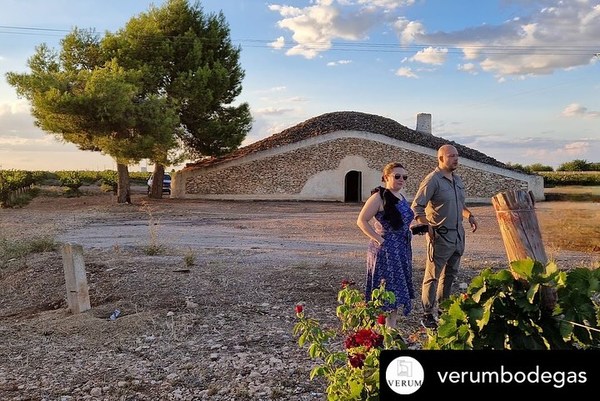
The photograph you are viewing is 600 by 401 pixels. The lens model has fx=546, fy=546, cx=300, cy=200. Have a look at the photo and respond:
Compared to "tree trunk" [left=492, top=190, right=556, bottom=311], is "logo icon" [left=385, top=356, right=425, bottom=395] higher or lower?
lower

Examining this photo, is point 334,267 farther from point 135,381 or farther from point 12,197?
point 12,197

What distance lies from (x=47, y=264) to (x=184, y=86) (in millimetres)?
19221

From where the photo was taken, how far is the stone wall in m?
29.9

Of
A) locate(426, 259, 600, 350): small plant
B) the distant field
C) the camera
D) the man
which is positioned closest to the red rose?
locate(426, 259, 600, 350): small plant

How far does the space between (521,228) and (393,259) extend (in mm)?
2048

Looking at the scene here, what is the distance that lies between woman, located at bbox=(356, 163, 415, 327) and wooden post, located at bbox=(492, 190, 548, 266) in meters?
1.92

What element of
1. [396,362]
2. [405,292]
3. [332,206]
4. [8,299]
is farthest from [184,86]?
[396,362]

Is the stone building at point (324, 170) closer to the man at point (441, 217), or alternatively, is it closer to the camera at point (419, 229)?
the man at point (441, 217)

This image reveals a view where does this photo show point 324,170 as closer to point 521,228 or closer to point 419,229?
point 419,229

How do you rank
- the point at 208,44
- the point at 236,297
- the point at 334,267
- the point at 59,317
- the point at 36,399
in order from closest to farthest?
the point at 36,399 → the point at 59,317 → the point at 236,297 → the point at 334,267 → the point at 208,44

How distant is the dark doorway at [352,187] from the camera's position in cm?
3120

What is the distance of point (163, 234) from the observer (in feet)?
47.8

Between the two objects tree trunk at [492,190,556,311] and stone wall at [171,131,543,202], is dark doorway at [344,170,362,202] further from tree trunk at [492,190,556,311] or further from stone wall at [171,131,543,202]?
tree trunk at [492,190,556,311]

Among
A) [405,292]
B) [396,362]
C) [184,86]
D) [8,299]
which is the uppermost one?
[184,86]
